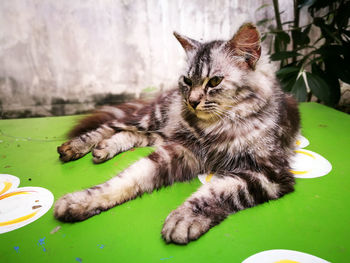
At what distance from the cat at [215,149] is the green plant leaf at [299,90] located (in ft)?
1.68

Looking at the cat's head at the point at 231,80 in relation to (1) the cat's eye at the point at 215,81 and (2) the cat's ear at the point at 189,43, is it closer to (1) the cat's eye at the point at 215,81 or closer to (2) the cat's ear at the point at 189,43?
(1) the cat's eye at the point at 215,81

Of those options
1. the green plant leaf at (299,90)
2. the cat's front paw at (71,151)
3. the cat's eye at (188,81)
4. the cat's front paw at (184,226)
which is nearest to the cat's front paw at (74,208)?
the cat's front paw at (184,226)

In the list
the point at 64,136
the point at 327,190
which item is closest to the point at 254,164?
the point at 327,190

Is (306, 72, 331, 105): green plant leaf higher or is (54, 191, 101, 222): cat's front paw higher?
(306, 72, 331, 105): green plant leaf

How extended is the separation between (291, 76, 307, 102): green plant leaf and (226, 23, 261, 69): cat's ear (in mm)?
834

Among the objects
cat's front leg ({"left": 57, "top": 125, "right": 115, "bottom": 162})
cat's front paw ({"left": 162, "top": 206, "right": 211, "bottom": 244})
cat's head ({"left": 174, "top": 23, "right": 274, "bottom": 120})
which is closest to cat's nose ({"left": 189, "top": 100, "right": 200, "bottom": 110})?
cat's head ({"left": 174, "top": 23, "right": 274, "bottom": 120})

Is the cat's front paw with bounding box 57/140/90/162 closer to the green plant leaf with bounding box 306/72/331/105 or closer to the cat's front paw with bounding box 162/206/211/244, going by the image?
the cat's front paw with bounding box 162/206/211/244

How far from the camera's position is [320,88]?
157 cm

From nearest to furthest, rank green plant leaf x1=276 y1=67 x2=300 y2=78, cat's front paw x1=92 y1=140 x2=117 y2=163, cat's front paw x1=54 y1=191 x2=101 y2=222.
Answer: cat's front paw x1=54 y1=191 x2=101 y2=222 < cat's front paw x1=92 y1=140 x2=117 y2=163 < green plant leaf x1=276 y1=67 x2=300 y2=78

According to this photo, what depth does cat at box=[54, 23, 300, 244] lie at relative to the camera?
78 cm

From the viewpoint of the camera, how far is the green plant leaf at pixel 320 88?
155cm

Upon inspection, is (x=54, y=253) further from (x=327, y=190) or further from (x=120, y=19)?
(x=120, y=19)

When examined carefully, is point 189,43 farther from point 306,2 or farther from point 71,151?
point 306,2

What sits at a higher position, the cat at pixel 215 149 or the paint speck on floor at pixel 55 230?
the cat at pixel 215 149
